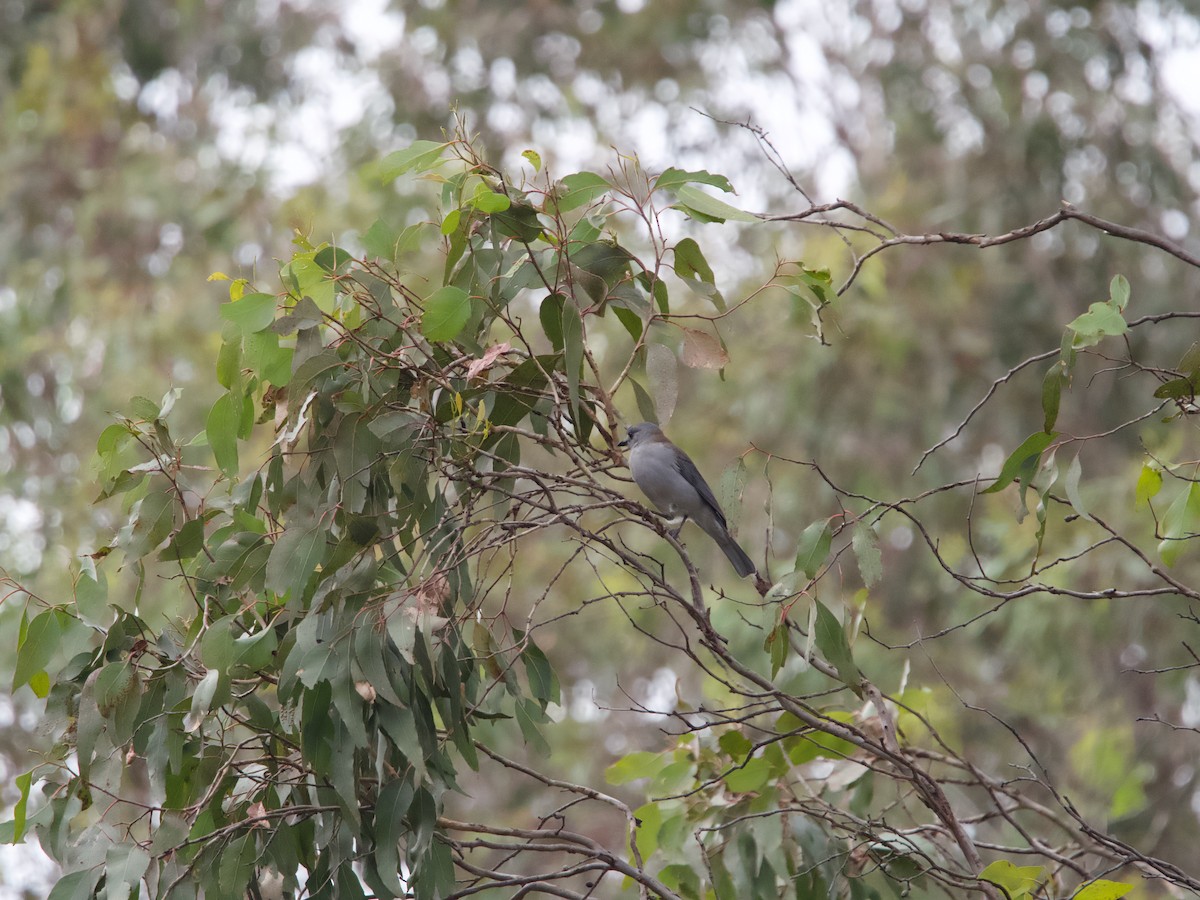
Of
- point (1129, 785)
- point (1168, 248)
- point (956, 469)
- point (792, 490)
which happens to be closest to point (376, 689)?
point (1168, 248)

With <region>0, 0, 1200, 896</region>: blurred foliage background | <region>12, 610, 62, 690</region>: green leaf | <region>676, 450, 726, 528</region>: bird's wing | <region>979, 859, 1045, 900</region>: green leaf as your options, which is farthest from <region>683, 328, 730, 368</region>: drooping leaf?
<region>0, 0, 1200, 896</region>: blurred foliage background

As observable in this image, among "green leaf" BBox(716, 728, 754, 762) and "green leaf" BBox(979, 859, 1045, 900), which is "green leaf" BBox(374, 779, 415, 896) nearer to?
"green leaf" BBox(716, 728, 754, 762)

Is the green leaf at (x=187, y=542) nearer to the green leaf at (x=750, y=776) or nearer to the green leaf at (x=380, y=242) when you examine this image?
the green leaf at (x=380, y=242)

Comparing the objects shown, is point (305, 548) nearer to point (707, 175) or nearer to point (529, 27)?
point (707, 175)

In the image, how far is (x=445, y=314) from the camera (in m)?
3.32

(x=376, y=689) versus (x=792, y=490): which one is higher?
(x=792, y=490)

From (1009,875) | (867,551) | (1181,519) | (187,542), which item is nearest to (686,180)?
(867,551)

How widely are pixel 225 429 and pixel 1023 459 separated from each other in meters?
2.23

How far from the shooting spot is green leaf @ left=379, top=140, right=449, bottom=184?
135 inches

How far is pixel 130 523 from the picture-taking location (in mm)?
3660

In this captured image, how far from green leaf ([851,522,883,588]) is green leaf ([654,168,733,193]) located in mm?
1000

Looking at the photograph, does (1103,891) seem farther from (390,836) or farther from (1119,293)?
(390,836)

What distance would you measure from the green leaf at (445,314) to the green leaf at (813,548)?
109 cm

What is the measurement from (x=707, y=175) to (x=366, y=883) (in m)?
2.13
